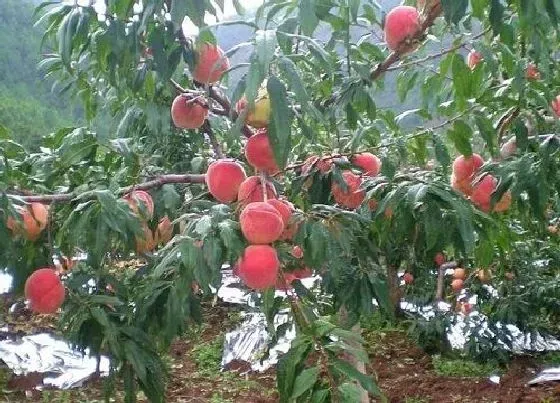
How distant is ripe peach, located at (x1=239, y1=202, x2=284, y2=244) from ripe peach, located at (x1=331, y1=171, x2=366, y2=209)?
1.44ft

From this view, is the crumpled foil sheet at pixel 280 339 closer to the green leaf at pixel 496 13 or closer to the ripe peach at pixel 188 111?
the ripe peach at pixel 188 111

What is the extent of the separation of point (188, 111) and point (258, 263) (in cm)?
54

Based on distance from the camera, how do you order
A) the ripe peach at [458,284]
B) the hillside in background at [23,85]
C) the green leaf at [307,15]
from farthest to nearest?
the hillside in background at [23,85], the ripe peach at [458,284], the green leaf at [307,15]

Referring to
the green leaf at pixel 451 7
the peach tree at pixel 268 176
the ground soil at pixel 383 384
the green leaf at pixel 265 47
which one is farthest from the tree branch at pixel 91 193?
the ground soil at pixel 383 384

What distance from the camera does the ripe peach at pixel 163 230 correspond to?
1.61 metres

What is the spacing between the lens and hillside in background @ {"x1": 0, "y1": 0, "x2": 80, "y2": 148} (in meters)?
3.90

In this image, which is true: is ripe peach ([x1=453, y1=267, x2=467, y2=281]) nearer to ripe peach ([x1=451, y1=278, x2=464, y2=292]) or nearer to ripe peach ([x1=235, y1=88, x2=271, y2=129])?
ripe peach ([x1=451, y1=278, x2=464, y2=292])

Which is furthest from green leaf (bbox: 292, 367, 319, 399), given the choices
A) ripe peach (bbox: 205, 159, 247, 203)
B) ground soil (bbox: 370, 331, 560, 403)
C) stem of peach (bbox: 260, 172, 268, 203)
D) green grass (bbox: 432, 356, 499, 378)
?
green grass (bbox: 432, 356, 499, 378)

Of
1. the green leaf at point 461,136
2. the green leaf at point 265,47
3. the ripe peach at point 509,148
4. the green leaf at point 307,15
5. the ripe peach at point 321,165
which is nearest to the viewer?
the green leaf at point 265,47

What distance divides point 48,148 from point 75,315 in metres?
0.57

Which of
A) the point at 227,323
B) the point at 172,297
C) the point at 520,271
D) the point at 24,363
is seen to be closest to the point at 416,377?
the point at 520,271

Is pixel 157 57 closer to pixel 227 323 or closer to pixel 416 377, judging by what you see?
pixel 416 377

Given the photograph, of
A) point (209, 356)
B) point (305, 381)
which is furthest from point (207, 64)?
point (209, 356)

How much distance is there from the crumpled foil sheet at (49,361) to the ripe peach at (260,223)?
2.55m
